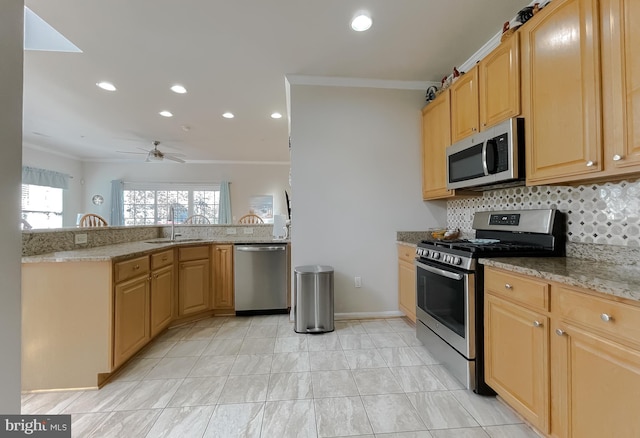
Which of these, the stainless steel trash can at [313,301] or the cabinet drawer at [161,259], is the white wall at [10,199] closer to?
the cabinet drawer at [161,259]

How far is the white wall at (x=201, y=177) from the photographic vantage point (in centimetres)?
A: 689

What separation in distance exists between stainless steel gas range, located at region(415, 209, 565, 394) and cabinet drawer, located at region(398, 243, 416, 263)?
34 cm

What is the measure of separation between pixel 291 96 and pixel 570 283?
277 centimetres

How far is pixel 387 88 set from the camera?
9.89ft

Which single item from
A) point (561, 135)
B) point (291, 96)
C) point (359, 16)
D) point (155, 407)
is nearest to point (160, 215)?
point (291, 96)

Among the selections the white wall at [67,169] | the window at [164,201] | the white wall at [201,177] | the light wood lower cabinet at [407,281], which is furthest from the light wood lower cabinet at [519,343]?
the white wall at [67,169]

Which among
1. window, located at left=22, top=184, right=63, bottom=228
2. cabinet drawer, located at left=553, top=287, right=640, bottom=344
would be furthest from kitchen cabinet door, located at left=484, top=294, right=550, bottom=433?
window, located at left=22, top=184, right=63, bottom=228

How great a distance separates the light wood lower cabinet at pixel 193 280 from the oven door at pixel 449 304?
235cm

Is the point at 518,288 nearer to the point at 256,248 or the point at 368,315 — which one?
the point at 368,315

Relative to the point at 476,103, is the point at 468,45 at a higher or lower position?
higher

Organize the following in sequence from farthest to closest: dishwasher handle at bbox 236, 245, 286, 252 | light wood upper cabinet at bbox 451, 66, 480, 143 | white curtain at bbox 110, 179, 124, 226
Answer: white curtain at bbox 110, 179, 124, 226 < dishwasher handle at bbox 236, 245, 286, 252 < light wood upper cabinet at bbox 451, 66, 480, 143

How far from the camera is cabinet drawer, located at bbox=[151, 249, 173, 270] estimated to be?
2.42 meters

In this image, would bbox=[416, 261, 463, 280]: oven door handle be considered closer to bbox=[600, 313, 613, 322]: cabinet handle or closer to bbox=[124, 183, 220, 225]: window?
bbox=[600, 313, 613, 322]: cabinet handle

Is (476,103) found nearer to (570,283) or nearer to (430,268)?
(430,268)
